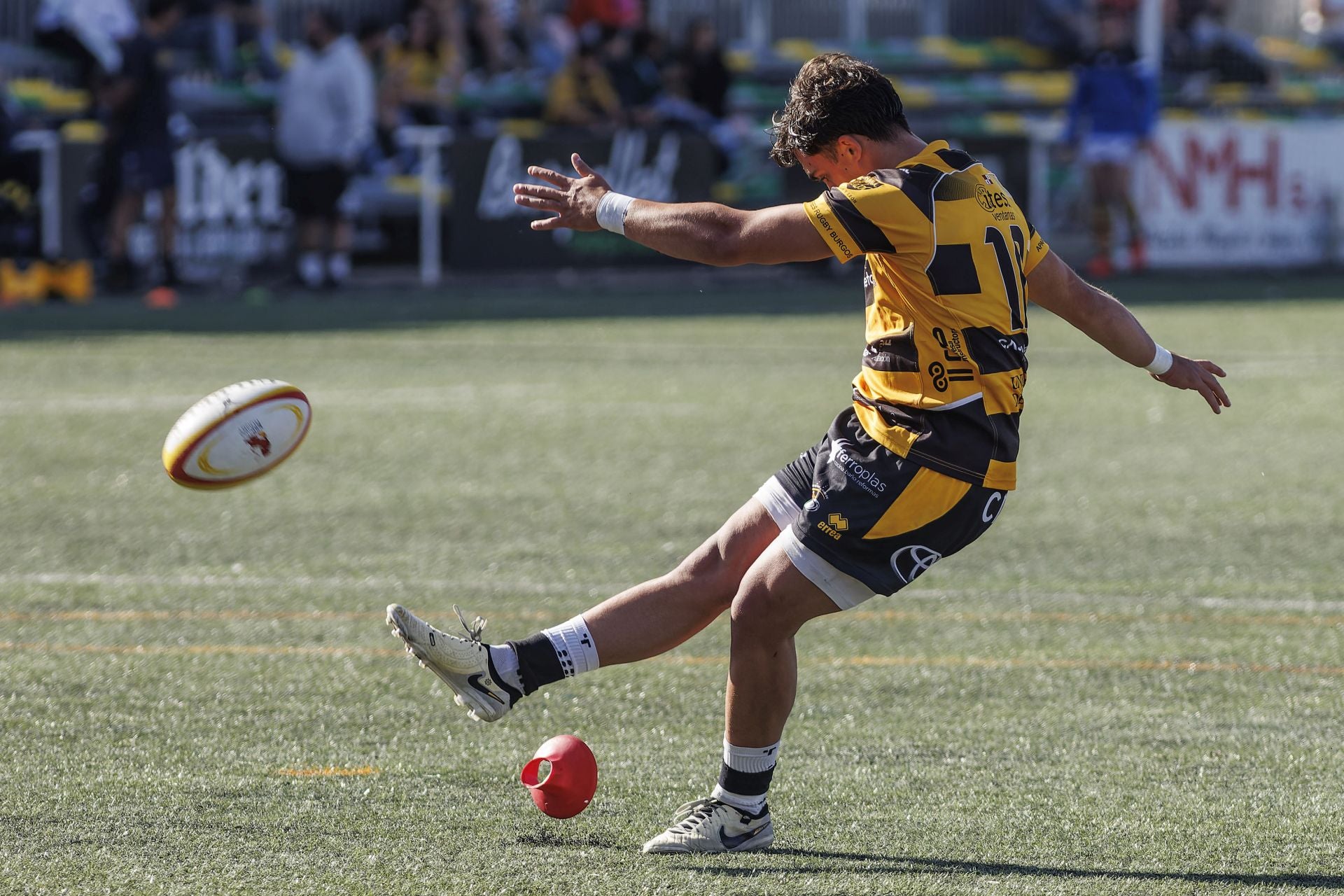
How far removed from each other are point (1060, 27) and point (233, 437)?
27338mm

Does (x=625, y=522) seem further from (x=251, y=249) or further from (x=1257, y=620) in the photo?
(x=251, y=249)

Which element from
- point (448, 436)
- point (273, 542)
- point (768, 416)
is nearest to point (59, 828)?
point (273, 542)

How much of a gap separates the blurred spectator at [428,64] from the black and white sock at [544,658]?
18951 millimetres

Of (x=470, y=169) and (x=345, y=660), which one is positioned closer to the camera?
(x=345, y=660)

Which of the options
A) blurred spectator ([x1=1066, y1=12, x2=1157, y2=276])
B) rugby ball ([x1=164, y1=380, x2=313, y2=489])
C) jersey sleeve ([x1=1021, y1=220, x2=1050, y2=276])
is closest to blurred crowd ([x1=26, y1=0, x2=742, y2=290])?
blurred spectator ([x1=1066, y1=12, x2=1157, y2=276])

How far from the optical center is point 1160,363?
4.89 m

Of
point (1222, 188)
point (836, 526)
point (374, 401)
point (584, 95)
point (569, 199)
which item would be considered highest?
point (569, 199)

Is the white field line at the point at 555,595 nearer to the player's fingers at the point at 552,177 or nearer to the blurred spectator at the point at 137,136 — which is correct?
the player's fingers at the point at 552,177

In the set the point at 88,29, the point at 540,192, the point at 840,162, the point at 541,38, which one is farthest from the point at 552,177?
the point at 541,38

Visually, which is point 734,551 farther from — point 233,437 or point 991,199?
point 233,437

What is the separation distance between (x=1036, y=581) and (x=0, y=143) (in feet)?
47.6

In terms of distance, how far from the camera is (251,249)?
20.6 metres

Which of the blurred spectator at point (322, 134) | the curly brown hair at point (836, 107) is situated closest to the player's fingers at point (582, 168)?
the curly brown hair at point (836, 107)

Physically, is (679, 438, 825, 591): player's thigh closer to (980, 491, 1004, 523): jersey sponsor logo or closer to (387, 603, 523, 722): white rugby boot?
(980, 491, 1004, 523): jersey sponsor logo
